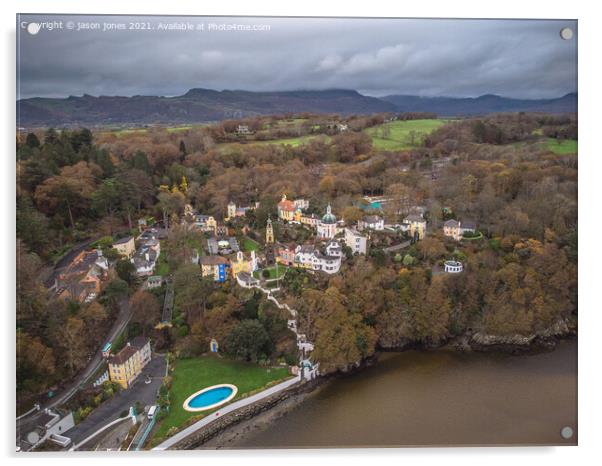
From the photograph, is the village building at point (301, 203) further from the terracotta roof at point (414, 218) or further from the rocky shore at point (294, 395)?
the rocky shore at point (294, 395)

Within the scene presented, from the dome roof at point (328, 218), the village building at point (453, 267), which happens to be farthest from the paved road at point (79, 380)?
the village building at point (453, 267)

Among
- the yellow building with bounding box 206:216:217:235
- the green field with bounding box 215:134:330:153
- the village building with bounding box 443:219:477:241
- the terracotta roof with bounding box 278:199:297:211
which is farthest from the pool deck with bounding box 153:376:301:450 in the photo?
the green field with bounding box 215:134:330:153

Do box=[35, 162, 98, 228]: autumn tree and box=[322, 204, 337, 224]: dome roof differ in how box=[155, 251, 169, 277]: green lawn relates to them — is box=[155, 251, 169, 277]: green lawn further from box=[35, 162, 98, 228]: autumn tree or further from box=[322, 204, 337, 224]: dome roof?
box=[322, 204, 337, 224]: dome roof

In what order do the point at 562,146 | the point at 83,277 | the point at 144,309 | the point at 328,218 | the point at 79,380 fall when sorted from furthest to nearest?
1. the point at 328,218
2. the point at 562,146
3. the point at 144,309
4. the point at 83,277
5. the point at 79,380

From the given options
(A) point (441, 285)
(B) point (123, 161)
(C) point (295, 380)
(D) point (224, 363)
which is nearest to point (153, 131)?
(B) point (123, 161)

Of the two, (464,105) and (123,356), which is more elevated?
(464,105)

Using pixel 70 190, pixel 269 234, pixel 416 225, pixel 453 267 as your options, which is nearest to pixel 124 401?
pixel 70 190

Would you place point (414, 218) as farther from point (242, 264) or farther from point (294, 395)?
point (294, 395)
